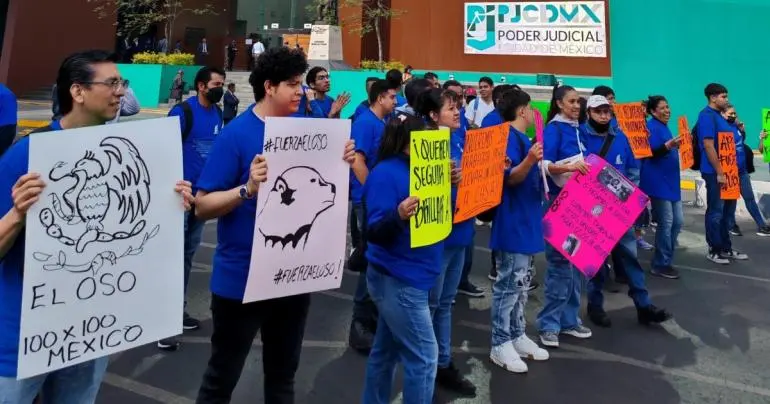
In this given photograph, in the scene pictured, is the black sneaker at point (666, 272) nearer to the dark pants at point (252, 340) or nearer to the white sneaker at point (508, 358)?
the white sneaker at point (508, 358)

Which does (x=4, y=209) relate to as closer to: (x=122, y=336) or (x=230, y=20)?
(x=122, y=336)

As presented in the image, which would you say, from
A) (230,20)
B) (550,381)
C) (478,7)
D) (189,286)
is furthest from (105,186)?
(230,20)

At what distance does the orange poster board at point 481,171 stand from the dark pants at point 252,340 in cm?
128

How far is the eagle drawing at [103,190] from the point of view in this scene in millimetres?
2016

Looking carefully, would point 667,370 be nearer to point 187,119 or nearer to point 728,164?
point 728,164

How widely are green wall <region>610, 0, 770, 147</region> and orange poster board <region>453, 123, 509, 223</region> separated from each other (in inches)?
521

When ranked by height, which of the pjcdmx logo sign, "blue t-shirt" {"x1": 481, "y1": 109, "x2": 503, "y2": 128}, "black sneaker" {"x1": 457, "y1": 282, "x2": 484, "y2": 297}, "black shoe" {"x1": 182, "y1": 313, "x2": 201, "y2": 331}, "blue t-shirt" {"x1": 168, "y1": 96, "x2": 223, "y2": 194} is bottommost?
"black shoe" {"x1": 182, "y1": 313, "x2": 201, "y2": 331}

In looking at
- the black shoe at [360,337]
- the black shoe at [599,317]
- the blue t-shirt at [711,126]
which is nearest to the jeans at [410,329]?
the black shoe at [360,337]

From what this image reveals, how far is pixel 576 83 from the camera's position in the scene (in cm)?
2116

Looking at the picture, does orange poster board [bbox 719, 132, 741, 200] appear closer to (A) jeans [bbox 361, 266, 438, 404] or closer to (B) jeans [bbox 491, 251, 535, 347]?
(B) jeans [bbox 491, 251, 535, 347]

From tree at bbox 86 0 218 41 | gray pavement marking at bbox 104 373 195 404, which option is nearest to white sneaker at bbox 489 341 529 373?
gray pavement marking at bbox 104 373 195 404

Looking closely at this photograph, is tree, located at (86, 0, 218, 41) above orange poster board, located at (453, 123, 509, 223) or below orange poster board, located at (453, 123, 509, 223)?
above

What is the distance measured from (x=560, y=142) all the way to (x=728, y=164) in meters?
3.76

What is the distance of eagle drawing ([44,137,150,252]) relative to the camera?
2016 millimetres
